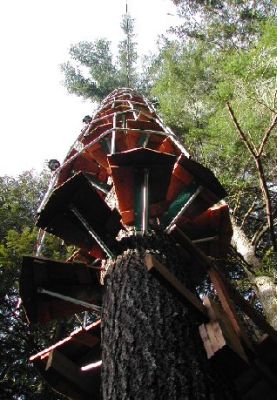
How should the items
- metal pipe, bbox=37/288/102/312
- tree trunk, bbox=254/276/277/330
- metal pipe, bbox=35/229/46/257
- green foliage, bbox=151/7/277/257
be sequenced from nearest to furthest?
metal pipe, bbox=37/288/102/312, metal pipe, bbox=35/229/46/257, tree trunk, bbox=254/276/277/330, green foliage, bbox=151/7/277/257

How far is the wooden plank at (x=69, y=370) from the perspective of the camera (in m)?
3.49

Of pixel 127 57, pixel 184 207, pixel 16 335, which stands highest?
pixel 127 57

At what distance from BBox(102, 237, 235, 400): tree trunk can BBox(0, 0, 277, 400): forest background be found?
2.30 meters

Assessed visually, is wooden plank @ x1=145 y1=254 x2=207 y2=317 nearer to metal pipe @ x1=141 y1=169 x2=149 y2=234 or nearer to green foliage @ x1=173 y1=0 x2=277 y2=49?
metal pipe @ x1=141 y1=169 x2=149 y2=234

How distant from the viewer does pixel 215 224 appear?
4711mm

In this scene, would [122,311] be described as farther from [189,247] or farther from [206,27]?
[206,27]

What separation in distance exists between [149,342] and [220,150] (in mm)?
6650

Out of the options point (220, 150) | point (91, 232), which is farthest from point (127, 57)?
point (91, 232)

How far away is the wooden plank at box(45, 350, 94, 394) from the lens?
349 cm

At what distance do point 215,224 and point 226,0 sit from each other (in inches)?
499

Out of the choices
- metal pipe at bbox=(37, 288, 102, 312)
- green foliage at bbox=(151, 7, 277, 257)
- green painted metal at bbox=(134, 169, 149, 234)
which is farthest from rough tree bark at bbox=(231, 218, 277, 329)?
metal pipe at bbox=(37, 288, 102, 312)

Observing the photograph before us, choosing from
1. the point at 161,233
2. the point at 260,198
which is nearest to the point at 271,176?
the point at 260,198

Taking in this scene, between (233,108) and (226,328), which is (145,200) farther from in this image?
(233,108)

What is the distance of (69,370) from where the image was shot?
11.8 ft
